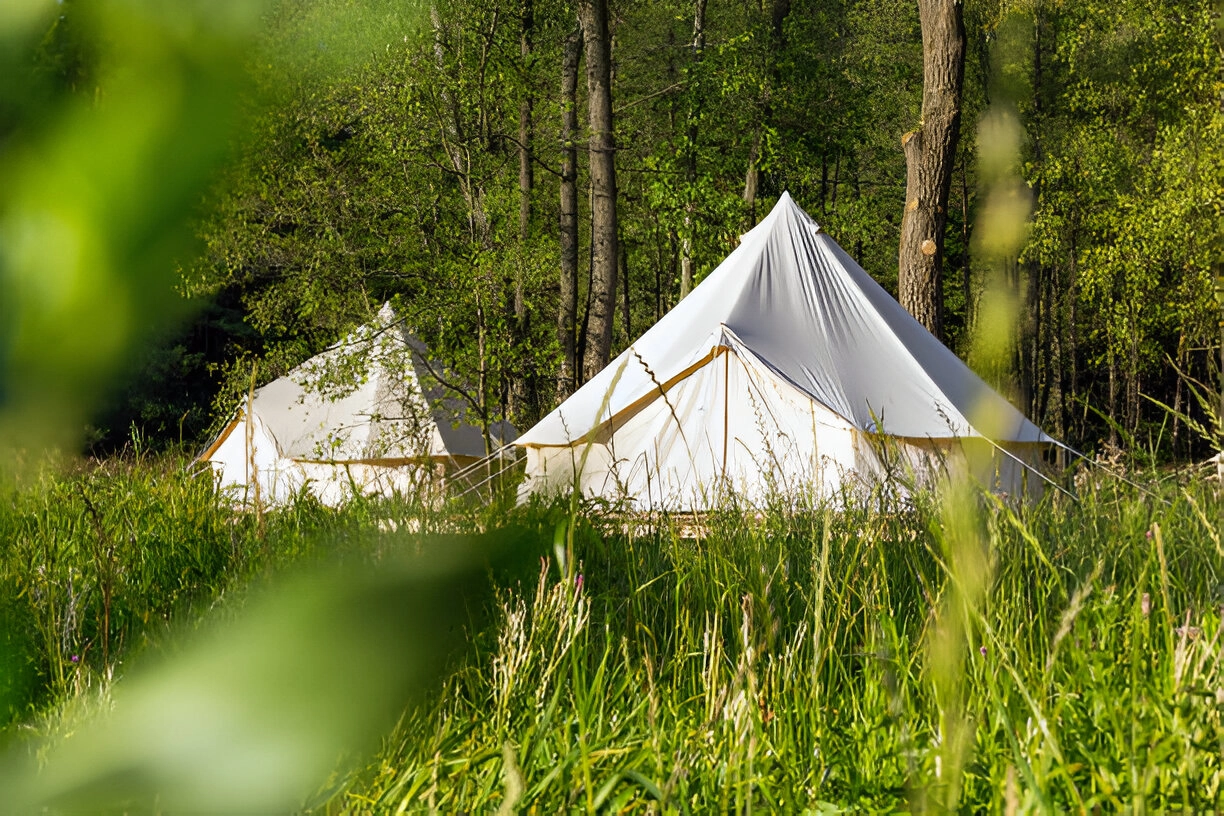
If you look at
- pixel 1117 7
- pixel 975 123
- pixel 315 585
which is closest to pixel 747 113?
pixel 975 123

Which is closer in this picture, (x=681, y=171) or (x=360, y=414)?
(x=360, y=414)

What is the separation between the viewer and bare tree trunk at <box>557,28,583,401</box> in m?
12.8

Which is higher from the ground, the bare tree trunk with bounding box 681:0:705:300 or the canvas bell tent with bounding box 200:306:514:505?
the bare tree trunk with bounding box 681:0:705:300

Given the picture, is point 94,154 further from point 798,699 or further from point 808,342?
point 808,342

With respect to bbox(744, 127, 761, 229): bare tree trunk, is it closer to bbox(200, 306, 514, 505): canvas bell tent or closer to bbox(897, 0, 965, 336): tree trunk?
bbox(200, 306, 514, 505): canvas bell tent

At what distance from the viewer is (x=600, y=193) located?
39.1 ft

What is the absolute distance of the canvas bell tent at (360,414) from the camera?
10438mm

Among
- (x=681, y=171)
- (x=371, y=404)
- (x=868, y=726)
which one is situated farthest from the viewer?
(x=681, y=171)

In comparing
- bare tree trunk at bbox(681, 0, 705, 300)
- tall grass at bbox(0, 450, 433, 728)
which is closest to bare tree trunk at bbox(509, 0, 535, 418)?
bare tree trunk at bbox(681, 0, 705, 300)

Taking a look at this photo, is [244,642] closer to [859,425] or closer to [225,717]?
[225,717]

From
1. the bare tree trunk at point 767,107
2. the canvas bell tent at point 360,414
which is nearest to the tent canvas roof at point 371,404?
the canvas bell tent at point 360,414

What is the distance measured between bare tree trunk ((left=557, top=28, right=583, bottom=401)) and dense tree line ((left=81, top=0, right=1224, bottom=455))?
0.15 feet

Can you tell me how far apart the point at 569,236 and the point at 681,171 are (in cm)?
197

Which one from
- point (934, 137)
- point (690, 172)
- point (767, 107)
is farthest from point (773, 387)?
point (767, 107)
